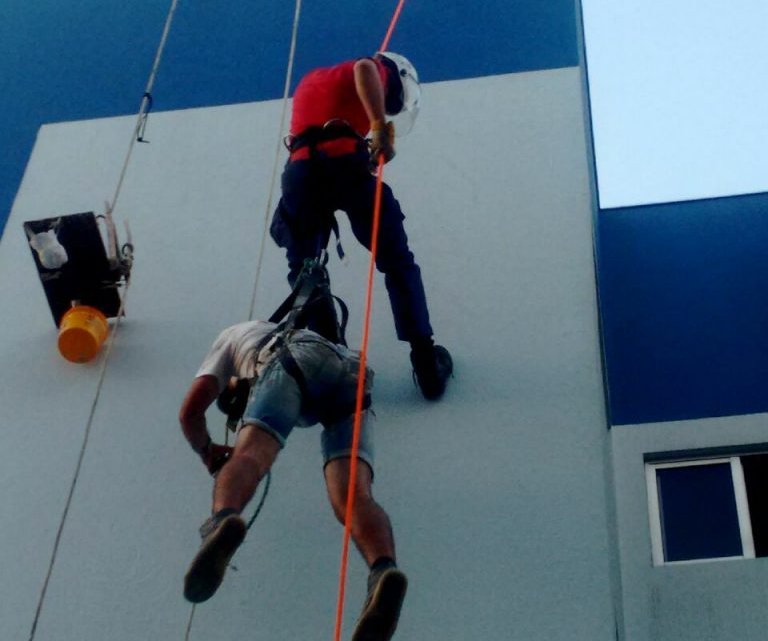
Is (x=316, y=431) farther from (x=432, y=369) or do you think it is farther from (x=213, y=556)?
(x=213, y=556)

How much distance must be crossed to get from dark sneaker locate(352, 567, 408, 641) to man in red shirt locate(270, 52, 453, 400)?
1.51 meters

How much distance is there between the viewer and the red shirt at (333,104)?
192 inches

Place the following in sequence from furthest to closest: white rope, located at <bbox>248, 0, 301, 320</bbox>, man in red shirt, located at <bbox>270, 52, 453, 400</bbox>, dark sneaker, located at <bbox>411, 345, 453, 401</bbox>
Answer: white rope, located at <bbox>248, 0, 301, 320</bbox> < dark sneaker, located at <bbox>411, 345, 453, 401</bbox> < man in red shirt, located at <bbox>270, 52, 453, 400</bbox>

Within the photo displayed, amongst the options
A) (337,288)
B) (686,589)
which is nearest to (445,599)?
(686,589)

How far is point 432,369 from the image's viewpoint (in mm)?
5180

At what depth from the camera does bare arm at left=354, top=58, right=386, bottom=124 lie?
474cm

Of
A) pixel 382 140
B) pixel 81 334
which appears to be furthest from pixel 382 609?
pixel 81 334

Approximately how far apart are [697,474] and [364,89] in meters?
1.77

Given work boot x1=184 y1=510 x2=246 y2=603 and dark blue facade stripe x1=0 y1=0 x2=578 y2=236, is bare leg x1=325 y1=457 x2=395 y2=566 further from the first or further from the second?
dark blue facade stripe x1=0 y1=0 x2=578 y2=236

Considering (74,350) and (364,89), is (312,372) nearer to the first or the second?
(364,89)

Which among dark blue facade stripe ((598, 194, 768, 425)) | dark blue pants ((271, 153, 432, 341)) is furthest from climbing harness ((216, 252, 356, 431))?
dark blue facade stripe ((598, 194, 768, 425))

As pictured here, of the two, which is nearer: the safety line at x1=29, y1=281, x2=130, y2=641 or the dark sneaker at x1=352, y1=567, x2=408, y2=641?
the dark sneaker at x1=352, y1=567, x2=408, y2=641

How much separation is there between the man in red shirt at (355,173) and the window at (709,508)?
88 centimetres

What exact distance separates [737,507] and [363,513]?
166 cm
